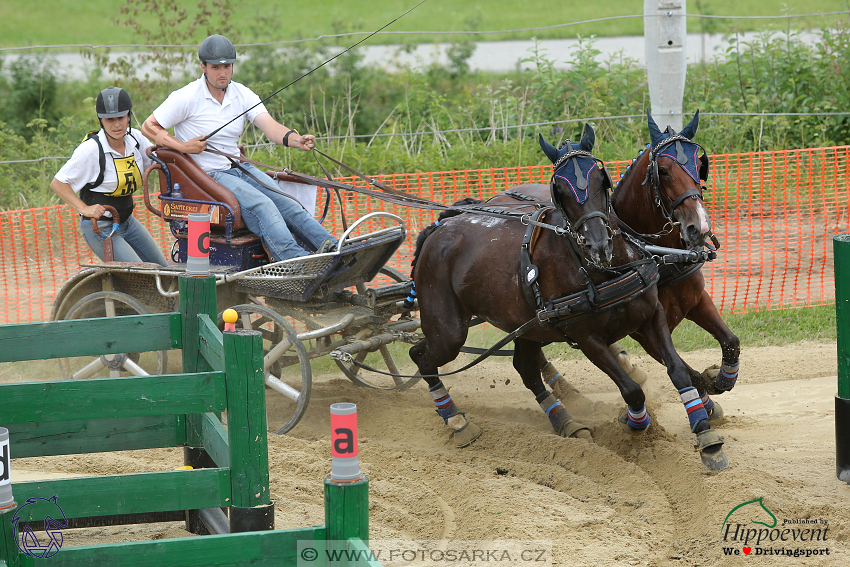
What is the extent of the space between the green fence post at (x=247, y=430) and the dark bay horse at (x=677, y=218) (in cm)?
262

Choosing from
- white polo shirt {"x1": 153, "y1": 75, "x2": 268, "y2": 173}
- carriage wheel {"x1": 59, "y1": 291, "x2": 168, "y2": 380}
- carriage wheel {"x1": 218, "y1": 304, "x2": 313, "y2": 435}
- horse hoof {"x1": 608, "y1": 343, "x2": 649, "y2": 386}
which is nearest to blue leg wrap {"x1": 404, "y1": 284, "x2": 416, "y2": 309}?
carriage wheel {"x1": 218, "y1": 304, "x2": 313, "y2": 435}

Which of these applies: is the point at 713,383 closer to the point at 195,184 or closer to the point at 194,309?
the point at 194,309

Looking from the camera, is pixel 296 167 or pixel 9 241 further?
pixel 296 167

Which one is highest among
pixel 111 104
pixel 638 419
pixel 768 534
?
pixel 111 104

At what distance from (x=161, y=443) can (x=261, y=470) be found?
43.9 inches

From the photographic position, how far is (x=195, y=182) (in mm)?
5703

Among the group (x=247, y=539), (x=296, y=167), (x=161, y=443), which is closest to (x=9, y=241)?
(x=296, y=167)

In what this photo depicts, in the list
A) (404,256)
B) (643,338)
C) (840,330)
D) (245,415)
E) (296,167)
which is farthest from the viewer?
(296,167)

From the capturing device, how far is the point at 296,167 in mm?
10008

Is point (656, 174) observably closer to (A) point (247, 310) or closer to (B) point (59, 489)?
(A) point (247, 310)

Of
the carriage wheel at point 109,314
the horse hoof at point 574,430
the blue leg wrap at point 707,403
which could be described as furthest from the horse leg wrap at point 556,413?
the carriage wheel at point 109,314

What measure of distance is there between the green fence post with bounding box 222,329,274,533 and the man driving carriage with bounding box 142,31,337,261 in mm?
2633

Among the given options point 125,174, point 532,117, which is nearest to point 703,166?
point 125,174

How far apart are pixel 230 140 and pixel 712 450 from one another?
3.75 m
